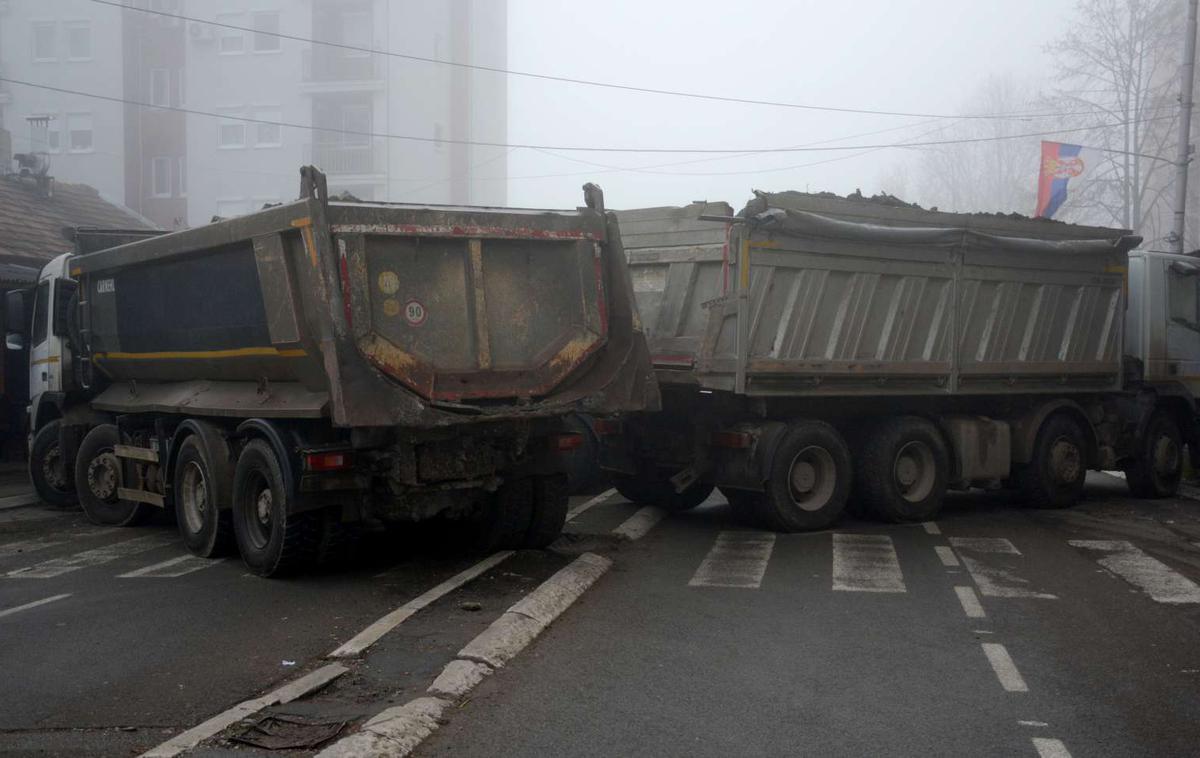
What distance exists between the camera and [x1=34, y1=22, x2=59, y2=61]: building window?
45469 mm

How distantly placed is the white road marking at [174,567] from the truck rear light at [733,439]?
4657 millimetres

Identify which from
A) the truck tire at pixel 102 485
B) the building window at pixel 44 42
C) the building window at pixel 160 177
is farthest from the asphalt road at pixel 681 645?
the building window at pixel 44 42

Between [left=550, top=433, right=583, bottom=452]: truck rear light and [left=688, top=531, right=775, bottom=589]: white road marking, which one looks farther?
[left=550, top=433, right=583, bottom=452]: truck rear light

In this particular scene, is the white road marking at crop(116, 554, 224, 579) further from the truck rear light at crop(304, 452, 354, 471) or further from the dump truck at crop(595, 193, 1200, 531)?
the dump truck at crop(595, 193, 1200, 531)

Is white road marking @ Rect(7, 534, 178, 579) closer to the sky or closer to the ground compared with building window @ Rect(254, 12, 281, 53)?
closer to the ground

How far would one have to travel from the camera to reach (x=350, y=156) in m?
44.6

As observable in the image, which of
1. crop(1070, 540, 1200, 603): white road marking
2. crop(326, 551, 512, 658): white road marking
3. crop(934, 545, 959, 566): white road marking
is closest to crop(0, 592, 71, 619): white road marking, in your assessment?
crop(326, 551, 512, 658): white road marking

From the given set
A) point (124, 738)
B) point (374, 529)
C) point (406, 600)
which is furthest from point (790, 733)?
point (374, 529)

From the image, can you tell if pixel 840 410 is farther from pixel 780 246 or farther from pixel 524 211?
pixel 524 211

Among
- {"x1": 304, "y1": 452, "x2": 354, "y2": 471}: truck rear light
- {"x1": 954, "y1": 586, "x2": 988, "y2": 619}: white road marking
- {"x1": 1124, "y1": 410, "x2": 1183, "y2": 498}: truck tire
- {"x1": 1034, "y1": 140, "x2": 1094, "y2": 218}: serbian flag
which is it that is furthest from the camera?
{"x1": 1034, "y1": 140, "x2": 1094, "y2": 218}: serbian flag

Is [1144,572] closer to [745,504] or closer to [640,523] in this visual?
[745,504]

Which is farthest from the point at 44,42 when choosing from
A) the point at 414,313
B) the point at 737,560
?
the point at 737,560

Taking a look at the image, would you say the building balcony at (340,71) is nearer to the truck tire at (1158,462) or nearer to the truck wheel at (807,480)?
the truck tire at (1158,462)

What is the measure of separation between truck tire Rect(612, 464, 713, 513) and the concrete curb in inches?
128
